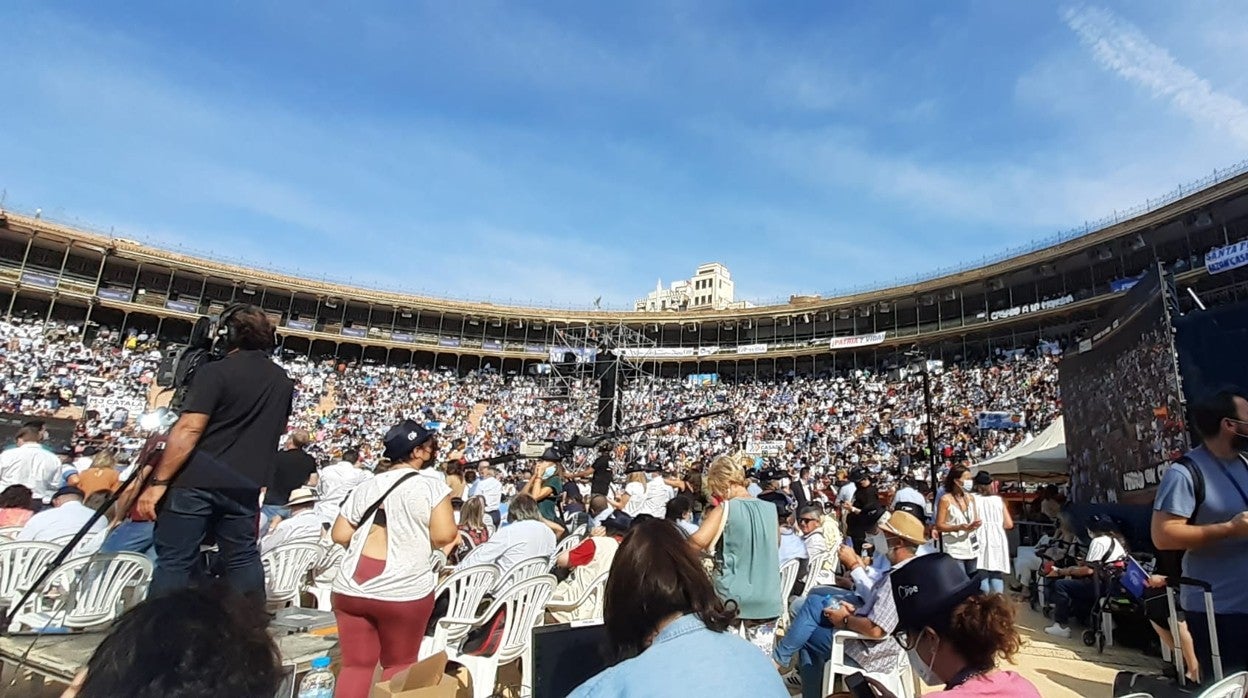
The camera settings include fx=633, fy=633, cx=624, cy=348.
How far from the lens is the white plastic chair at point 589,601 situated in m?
4.93

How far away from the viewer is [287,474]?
19.5ft

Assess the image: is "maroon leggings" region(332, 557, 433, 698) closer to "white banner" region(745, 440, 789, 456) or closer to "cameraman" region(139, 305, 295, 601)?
"cameraman" region(139, 305, 295, 601)

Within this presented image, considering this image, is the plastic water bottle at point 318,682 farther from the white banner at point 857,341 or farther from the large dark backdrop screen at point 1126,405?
the white banner at point 857,341

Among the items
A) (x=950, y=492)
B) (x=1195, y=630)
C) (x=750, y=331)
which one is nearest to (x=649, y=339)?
(x=750, y=331)

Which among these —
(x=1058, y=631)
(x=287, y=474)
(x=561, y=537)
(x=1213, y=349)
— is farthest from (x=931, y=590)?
(x=1213, y=349)

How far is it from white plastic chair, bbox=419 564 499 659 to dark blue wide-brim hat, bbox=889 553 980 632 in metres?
2.91

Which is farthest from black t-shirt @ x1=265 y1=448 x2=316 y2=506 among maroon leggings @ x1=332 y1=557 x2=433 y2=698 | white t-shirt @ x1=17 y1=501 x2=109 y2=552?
maroon leggings @ x1=332 y1=557 x2=433 y2=698

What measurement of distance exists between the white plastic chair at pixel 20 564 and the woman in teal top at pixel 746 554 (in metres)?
3.66

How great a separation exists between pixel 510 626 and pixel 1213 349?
26.2ft

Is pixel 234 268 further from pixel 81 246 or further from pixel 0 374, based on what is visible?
pixel 0 374

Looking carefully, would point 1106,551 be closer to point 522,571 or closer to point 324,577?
point 522,571

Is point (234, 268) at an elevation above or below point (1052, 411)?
above

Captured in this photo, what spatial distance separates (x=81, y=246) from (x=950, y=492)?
39239 millimetres

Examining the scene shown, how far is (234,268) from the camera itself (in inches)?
1358
